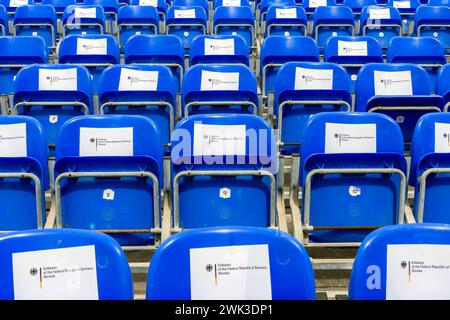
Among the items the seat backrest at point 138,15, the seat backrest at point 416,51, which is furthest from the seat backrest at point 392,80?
the seat backrest at point 138,15

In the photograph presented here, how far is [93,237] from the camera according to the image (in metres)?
1.85

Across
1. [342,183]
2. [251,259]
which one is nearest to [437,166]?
[342,183]

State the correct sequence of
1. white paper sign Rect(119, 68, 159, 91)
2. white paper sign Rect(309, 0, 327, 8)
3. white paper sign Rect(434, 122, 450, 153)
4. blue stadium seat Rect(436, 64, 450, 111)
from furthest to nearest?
1. white paper sign Rect(309, 0, 327, 8)
2. blue stadium seat Rect(436, 64, 450, 111)
3. white paper sign Rect(119, 68, 159, 91)
4. white paper sign Rect(434, 122, 450, 153)

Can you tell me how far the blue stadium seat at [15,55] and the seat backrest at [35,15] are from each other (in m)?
1.17

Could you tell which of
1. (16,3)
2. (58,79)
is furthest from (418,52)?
(16,3)

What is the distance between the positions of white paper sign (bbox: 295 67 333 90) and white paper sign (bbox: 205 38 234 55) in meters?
0.99

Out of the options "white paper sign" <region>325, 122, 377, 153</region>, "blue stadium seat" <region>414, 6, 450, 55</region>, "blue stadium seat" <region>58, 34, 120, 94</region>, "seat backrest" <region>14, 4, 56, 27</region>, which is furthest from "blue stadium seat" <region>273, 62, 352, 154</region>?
"seat backrest" <region>14, 4, 56, 27</region>

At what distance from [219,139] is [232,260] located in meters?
1.17

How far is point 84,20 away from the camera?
5.93 meters

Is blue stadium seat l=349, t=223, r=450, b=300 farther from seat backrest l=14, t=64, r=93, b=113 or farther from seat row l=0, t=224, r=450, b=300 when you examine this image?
seat backrest l=14, t=64, r=93, b=113

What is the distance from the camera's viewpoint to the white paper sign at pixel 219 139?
291cm

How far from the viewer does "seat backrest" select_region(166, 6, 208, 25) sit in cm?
594

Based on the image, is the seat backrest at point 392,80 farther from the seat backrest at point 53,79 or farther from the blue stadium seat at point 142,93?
the seat backrest at point 53,79

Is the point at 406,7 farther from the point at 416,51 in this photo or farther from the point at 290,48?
the point at 290,48
